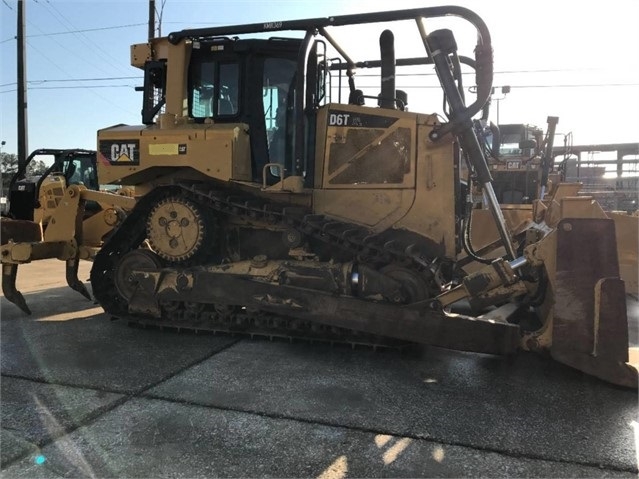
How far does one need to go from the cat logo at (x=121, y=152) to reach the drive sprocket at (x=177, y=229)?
1.93 feet

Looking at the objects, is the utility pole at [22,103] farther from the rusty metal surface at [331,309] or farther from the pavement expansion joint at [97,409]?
the pavement expansion joint at [97,409]

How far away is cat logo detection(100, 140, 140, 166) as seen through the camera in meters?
5.23

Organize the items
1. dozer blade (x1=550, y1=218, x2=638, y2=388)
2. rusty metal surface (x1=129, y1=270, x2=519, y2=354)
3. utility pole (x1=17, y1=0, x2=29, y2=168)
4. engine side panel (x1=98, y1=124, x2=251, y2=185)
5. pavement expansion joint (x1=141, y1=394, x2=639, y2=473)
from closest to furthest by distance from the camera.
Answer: pavement expansion joint (x1=141, y1=394, x2=639, y2=473) → dozer blade (x1=550, y1=218, x2=638, y2=388) → rusty metal surface (x1=129, y1=270, x2=519, y2=354) → engine side panel (x1=98, y1=124, x2=251, y2=185) → utility pole (x1=17, y1=0, x2=29, y2=168)

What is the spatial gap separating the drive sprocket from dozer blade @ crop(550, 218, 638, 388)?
127 inches

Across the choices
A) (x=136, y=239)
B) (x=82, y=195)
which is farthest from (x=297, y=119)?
(x=82, y=195)

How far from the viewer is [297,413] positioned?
11.1 feet

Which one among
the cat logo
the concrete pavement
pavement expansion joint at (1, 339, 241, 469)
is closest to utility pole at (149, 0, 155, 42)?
the cat logo

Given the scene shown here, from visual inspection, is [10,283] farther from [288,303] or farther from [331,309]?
[331,309]

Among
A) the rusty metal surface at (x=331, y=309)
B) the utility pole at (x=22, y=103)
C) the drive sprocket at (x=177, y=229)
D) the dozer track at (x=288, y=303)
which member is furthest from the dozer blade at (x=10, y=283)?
the utility pole at (x=22, y=103)

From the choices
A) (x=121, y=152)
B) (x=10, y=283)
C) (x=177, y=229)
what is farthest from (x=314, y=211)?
(x=10, y=283)

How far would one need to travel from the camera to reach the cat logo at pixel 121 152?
206 inches

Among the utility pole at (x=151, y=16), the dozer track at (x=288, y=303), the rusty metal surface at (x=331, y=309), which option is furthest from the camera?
the utility pole at (x=151, y=16)

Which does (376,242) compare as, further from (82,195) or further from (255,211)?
(82,195)

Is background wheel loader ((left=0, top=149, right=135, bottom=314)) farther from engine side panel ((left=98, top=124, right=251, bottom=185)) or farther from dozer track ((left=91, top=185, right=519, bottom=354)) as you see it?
dozer track ((left=91, top=185, right=519, bottom=354))
